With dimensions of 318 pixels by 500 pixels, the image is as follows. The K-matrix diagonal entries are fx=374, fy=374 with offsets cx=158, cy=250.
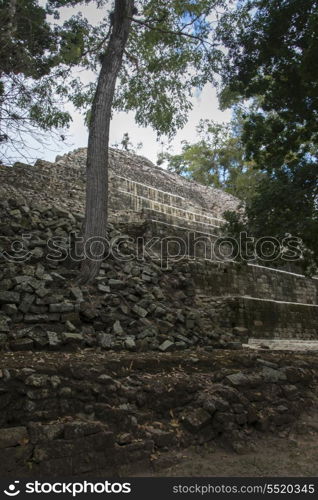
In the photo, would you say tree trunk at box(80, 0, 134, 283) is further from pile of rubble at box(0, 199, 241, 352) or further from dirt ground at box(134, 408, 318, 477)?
dirt ground at box(134, 408, 318, 477)

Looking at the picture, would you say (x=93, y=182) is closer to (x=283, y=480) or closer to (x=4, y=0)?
(x=4, y=0)

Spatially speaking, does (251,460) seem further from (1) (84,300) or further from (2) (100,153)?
(2) (100,153)

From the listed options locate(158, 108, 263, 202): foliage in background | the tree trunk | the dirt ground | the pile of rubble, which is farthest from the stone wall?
locate(158, 108, 263, 202): foliage in background

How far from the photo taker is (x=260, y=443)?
150 inches

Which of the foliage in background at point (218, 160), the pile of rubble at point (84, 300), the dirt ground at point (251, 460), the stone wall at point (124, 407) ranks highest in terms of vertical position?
the foliage in background at point (218, 160)

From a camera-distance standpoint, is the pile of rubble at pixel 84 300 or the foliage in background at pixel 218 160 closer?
the pile of rubble at pixel 84 300

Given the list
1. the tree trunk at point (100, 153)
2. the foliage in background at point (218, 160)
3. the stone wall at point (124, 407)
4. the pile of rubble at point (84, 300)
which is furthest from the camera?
the foliage in background at point (218, 160)

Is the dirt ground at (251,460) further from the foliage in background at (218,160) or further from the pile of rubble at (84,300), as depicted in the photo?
the foliage in background at (218,160)

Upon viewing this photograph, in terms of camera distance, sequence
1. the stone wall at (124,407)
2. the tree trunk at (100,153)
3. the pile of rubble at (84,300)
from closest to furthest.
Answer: the stone wall at (124,407) < the pile of rubble at (84,300) < the tree trunk at (100,153)

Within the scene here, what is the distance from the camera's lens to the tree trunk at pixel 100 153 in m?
6.62

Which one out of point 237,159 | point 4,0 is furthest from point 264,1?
point 237,159

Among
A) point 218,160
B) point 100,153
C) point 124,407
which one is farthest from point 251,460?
point 218,160

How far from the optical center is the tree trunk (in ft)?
21.7

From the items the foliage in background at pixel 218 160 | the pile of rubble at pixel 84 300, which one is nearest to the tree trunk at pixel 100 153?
the pile of rubble at pixel 84 300
